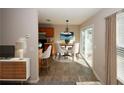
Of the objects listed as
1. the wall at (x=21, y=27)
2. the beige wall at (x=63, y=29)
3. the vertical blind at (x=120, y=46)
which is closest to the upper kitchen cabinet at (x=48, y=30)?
the beige wall at (x=63, y=29)

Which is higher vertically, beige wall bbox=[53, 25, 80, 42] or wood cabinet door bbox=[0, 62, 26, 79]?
beige wall bbox=[53, 25, 80, 42]

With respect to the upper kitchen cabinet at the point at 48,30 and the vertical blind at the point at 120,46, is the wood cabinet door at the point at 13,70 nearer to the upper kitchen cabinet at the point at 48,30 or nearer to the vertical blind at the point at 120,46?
the vertical blind at the point at 120,46

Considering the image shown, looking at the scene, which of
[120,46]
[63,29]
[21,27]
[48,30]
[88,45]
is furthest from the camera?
[63,29]

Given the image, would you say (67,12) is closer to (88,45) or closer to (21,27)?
(21,27)

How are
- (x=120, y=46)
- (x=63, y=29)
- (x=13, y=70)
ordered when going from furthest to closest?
(x=63, y=29)
(x=13, y=70)
(x=120, y=46)

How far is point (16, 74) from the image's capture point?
4.18m

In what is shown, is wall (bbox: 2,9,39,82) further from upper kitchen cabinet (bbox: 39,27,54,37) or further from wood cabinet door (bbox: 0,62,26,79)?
upper kitchen cabinet (bbox: 39,27,54,37)

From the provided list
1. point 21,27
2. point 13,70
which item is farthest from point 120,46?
point 21,27

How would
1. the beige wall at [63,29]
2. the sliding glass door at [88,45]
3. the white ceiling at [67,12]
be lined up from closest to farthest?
the white ceiling at [67,12] → the sliding glass door at [88,45] → the beige wall at [63,29]

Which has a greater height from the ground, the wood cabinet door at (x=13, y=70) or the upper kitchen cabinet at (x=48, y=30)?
the upper kitchen cabinet at (x=48, y=30)

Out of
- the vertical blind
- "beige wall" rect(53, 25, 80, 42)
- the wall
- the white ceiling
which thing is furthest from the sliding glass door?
the vertical blind
